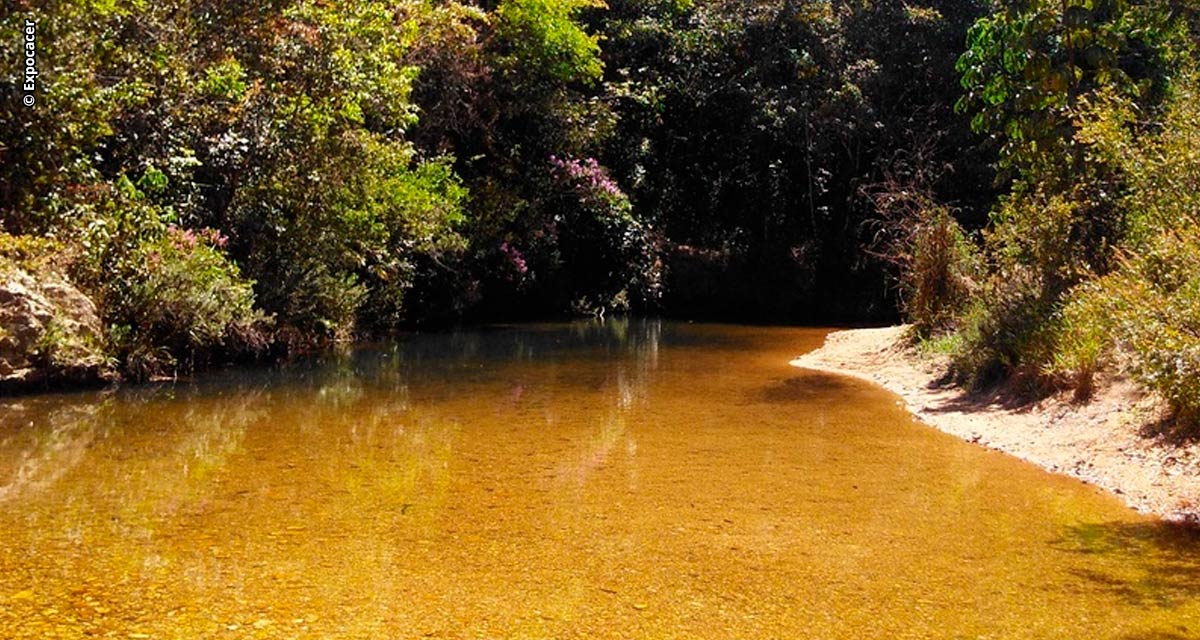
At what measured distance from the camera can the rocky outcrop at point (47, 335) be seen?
41.7 ft

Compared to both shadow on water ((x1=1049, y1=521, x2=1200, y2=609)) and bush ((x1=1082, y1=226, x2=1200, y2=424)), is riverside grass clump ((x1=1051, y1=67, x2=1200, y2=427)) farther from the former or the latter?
shadow on water ((x1=1049, y1=521, x2=1200, y2=609))

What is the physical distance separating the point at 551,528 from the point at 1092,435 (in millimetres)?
5273

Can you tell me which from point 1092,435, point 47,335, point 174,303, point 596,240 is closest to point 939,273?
point 1092,435

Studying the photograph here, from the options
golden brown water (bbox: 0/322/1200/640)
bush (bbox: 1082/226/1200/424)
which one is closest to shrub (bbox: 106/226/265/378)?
golden brown water (bbox: 0/322/1200/640)

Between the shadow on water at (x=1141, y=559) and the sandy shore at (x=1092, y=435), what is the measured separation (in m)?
0.49

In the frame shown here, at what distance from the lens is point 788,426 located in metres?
11.0

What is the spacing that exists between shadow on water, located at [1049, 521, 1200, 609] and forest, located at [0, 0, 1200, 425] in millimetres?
1560

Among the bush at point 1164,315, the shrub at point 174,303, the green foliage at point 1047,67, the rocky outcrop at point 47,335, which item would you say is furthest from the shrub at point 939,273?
the rocky outcrop at point 47,335

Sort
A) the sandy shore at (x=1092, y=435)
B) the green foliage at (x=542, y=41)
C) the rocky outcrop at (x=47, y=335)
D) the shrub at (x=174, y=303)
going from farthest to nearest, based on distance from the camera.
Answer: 1. the green foliage at (x=542, y=41)
2. the shrub at (x=174, y=303)
3. the rocky outcrop at (x=47, y=335)
4. the sandy shore at (x=1092, y=435)

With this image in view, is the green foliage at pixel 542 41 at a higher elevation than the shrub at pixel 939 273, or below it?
higher

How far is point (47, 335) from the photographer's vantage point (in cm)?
1291

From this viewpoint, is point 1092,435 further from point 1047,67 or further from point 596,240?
point 596,240

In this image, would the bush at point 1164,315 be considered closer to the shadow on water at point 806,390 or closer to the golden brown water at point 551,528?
the golden brown water at point 551,528

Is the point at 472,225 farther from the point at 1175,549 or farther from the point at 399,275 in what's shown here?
the point at 1175,549
